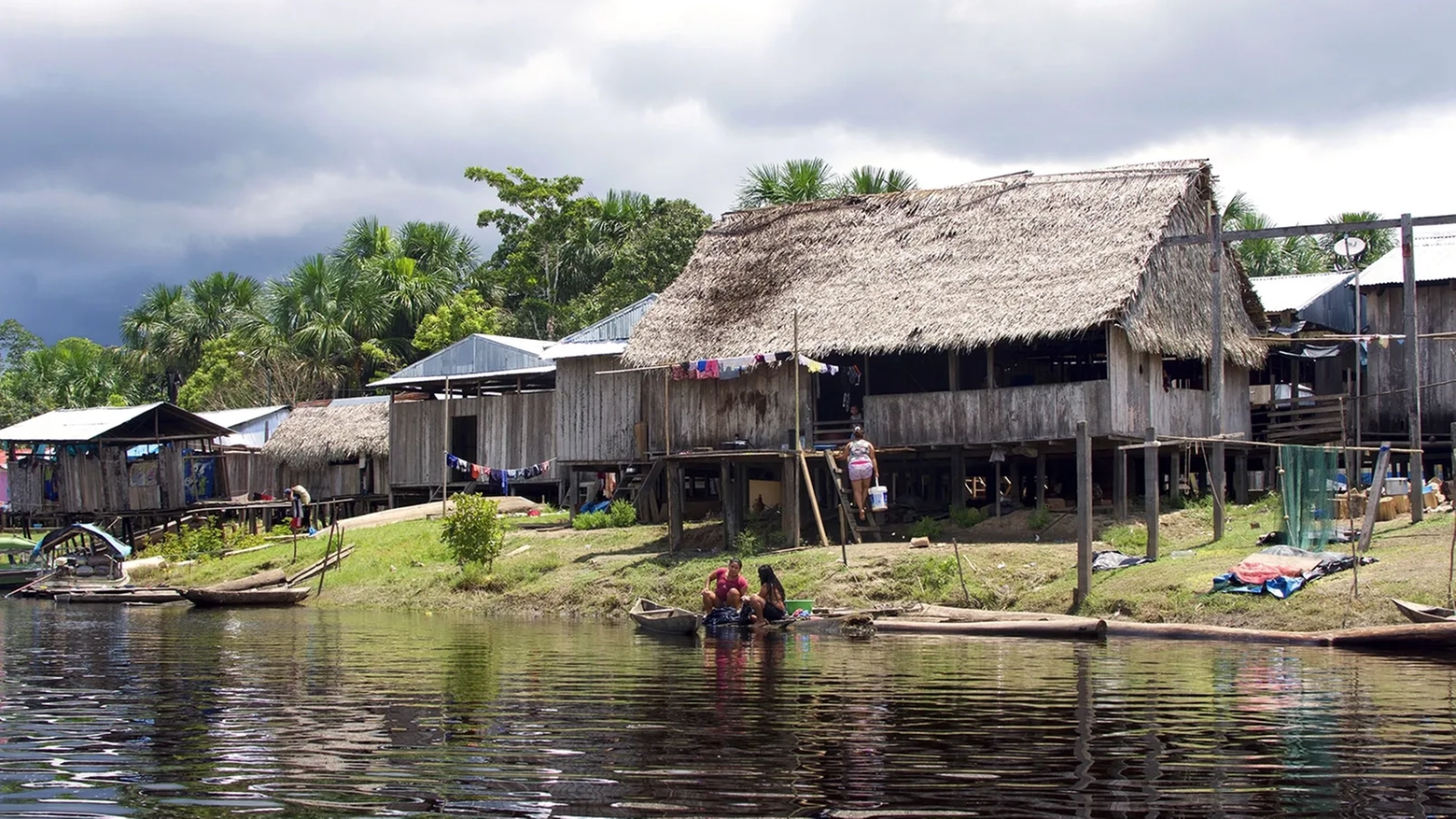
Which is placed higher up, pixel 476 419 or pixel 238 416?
pixel 238 416

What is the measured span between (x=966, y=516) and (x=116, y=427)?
2190 centimetres

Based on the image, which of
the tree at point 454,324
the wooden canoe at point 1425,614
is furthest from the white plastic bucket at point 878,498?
the tree at point 454,324

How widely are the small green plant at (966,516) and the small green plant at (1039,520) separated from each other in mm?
1104

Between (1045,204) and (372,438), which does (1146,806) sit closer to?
(1045,204)

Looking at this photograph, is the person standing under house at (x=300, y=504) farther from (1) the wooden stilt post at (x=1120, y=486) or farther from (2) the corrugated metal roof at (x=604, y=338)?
(1) the wooden stilt post at (x=1120, y=486)

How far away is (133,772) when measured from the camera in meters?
10.7

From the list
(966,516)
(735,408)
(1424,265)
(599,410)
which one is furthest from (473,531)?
(1424,265)

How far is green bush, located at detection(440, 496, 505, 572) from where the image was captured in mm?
28484

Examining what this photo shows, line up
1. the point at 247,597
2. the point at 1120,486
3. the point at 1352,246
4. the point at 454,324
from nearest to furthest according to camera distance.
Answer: the point at 1120,486
the point at 247,597
the point at 1352,246
the point at 454,324

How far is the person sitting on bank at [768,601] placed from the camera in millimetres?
21844

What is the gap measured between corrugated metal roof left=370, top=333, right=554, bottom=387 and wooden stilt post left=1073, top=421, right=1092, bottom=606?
56.1 ft

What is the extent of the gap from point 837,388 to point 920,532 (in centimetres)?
431

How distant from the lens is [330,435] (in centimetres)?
4197

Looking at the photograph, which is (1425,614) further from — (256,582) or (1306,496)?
(256,582)
